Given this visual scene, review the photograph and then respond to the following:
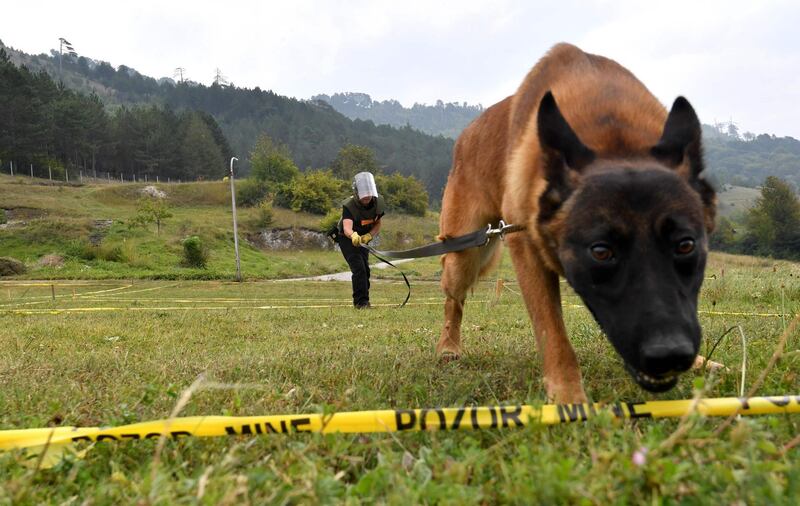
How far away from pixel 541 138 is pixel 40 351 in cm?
483

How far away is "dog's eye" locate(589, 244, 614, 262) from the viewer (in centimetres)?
200

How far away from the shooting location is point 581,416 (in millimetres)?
1787

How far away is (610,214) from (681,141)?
1.94ft

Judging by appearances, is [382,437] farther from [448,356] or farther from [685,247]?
[448,356]

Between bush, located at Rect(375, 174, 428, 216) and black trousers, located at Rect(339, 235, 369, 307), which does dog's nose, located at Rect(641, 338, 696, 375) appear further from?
bush, located at Rect(375, 174, 428, 216)

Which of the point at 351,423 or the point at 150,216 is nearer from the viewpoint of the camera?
the point at 351,423

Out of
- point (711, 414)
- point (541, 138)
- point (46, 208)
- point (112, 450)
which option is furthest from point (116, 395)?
point (46, 208)

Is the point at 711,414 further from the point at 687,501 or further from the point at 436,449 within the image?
the point at 436,449

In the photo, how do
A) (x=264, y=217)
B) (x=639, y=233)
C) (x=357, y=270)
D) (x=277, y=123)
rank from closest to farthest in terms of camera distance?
(x=639, y=233) → (x=357, y=270) → (x=264, y=217) → (x=277, y=123)

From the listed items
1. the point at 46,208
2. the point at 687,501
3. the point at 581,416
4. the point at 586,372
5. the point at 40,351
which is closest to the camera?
the point at 687,501

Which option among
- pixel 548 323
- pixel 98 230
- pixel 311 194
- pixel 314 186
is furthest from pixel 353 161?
pixel 548 323

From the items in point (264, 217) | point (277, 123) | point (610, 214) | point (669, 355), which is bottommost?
point (669, 355)

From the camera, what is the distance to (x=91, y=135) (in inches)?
3280

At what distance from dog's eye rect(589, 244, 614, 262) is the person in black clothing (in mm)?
7506
